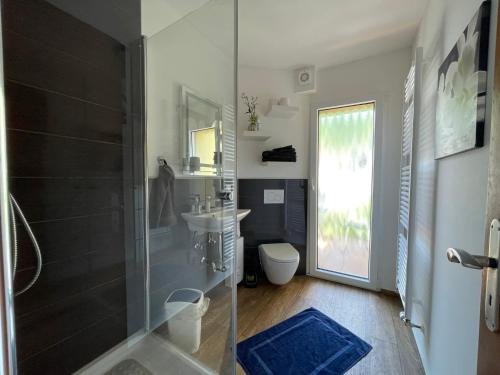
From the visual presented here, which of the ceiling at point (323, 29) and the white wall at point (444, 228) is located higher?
the ceiling at point (323, 29)

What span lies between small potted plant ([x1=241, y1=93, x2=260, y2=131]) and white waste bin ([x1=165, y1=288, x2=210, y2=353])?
1743 mm

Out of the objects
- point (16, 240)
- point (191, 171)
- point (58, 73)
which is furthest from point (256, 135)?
point (16, 240)

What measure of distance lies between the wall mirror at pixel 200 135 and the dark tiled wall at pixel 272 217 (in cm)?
95

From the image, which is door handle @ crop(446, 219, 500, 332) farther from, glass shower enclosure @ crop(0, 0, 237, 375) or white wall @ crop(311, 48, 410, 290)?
white wall @ crop(311, 48, 410, 290)

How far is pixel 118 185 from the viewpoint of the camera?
150 cm

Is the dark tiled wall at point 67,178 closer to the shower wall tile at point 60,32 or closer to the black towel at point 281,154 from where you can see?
the shower wall tile at point 60,32

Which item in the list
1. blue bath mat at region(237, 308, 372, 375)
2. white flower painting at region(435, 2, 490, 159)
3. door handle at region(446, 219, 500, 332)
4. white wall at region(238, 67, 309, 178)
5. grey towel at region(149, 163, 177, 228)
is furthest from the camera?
white wall at region(238, 67, 309, 178)

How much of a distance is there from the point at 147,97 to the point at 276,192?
168cm

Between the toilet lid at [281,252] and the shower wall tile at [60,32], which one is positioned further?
the toilet lid at [281,252]

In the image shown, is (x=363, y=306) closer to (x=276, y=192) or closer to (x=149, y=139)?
(x=276, y=192)

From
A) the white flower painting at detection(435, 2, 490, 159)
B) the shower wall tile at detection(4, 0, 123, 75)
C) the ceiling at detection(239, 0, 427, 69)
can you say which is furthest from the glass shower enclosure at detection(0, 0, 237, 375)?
the white flower painting at detection(435, 2, 490, 159)

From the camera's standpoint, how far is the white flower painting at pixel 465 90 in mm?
785

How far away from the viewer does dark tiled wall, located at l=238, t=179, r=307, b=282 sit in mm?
2734

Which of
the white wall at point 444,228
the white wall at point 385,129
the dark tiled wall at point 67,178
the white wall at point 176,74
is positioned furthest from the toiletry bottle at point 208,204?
the white wall at point 385,129
